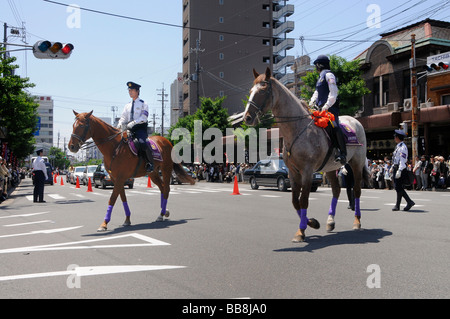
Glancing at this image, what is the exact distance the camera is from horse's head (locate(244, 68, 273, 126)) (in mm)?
6387

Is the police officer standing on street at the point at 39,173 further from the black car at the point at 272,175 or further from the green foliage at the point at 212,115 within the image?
the green foliage at the point at 212,115

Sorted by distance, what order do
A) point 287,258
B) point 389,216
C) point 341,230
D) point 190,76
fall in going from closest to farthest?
point 287,258
point 341,230
point 389,216
point 190,76

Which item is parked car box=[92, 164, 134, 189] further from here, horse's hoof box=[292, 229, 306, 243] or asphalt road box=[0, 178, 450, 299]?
horse's hoof box=[292, 229, 306, 243]

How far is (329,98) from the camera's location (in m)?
7.01

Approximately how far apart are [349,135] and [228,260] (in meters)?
3.86

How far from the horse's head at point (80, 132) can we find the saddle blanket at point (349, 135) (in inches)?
212

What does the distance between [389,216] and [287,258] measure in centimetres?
553

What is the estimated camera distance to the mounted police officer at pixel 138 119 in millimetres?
9141

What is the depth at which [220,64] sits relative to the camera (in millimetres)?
76375

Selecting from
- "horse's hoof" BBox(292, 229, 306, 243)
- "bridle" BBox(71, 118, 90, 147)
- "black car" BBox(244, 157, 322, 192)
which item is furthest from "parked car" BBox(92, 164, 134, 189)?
"horse's hoof" BBox(292, 229, 306, 243)

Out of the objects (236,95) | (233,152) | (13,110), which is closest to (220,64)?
(236,95)

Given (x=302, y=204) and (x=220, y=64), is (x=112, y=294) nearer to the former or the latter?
(x=302, y=204)

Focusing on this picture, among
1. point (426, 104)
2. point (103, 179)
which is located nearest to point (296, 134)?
point (103, 179)

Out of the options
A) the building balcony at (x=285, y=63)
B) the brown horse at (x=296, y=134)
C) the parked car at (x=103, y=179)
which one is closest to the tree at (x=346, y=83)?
the parked car at (x=103, y=179)
